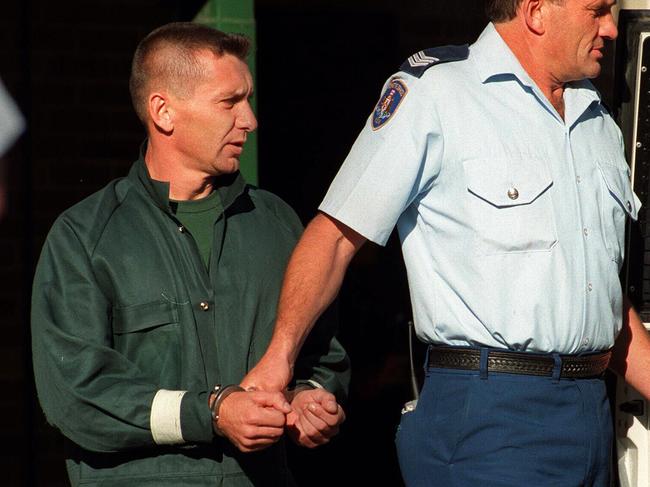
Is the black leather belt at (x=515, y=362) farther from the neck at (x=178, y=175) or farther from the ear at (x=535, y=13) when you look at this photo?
the ear at (x=535, y=13)

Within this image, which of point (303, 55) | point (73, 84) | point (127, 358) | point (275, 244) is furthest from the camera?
point (303, 55)

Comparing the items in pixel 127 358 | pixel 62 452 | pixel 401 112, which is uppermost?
pixel 401 112

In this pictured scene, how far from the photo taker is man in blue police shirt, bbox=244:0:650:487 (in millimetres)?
3480

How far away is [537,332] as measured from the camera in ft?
11.4

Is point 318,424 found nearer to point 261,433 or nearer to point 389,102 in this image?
point 261,433

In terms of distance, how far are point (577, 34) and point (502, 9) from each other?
0.73 ft

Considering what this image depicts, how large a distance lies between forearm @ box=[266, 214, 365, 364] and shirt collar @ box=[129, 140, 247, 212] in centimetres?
23

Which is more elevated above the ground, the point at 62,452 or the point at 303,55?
the point at 303,55

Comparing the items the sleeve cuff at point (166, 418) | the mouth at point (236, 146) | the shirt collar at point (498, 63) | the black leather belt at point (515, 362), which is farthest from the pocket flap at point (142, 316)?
the shirt collar at point (498, 63)

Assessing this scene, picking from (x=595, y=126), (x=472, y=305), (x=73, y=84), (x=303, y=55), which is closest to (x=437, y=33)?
(x=303, y=55)

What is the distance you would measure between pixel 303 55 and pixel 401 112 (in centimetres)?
246

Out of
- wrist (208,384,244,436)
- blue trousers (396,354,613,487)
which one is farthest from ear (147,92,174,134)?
blue trousers (396,354,613,487)

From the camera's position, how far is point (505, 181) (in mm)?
3512

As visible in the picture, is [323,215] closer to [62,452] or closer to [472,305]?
[472,305]
